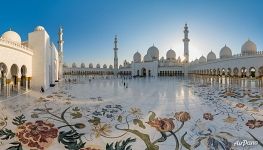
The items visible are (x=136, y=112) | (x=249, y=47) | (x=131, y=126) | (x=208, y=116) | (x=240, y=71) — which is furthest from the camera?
(x=249, y=47)

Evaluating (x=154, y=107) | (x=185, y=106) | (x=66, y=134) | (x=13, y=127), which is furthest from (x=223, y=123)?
(x=13, y=127)

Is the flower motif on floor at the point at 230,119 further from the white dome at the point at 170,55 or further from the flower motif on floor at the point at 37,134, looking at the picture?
the white dome at the point at 170,55

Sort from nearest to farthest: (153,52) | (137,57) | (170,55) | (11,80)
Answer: (11,80), (170,55), (153,52), (137,57)

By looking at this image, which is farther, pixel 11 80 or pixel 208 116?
pixel 11 80

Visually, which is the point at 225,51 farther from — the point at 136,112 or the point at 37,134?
the point at 37,134

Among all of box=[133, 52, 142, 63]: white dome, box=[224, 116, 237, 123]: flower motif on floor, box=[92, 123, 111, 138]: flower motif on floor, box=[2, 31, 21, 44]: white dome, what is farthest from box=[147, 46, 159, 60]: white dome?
box=[92, 123, 111, 138]: flower motif on floor

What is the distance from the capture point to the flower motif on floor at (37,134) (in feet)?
13.3

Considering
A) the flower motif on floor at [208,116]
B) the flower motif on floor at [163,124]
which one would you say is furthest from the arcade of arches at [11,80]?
the flower motif on floor at [208,116]

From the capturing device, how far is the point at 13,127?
4.76m

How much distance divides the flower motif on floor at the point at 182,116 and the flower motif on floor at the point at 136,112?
40.5 inches

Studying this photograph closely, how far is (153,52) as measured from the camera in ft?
139

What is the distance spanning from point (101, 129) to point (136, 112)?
1.56m

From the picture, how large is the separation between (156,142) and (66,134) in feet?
6.48

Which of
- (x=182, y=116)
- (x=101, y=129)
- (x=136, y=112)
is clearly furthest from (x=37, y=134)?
(x=182, y=116)
